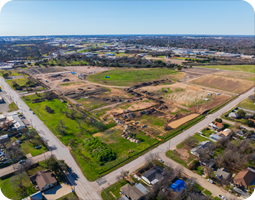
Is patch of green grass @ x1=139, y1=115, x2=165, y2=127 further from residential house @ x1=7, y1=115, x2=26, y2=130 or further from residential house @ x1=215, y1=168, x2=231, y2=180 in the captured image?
residential house @ x1=7, y1=115, x2=26, y2=130

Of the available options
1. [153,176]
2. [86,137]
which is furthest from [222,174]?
[86,137]

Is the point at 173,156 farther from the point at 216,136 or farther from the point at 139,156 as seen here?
the point at 216,136

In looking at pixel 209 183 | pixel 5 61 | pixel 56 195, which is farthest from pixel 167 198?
pixel 5 61

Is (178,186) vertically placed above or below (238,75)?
below

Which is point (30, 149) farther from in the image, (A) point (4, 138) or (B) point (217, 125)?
(B) point (217, 125)

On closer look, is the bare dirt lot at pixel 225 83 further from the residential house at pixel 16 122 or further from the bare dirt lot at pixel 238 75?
the residential house at pixel 16 122

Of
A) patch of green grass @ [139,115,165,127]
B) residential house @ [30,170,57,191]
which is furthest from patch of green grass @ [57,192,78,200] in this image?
patch of green grass @ [139,115,165,127]
